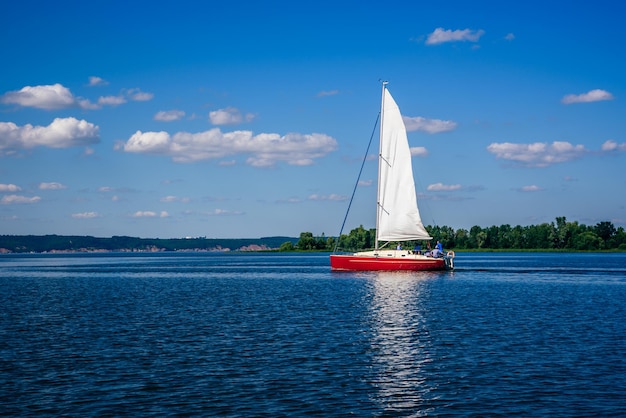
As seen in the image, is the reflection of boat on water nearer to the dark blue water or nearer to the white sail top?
the dark blue water

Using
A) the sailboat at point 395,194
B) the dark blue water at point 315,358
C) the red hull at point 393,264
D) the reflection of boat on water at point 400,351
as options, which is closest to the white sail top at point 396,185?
the sailboat at point 395,194

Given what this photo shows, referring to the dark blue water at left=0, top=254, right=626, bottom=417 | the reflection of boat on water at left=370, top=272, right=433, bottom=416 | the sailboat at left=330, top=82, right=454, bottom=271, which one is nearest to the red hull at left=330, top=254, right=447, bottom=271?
the sailboat at left=330, top=82, right=454, bottom=271

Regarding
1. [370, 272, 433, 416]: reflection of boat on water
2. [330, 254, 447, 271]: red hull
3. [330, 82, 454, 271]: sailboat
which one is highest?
[330, 82, 454, 271]: sailboat

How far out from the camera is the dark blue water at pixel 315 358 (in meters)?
23.0

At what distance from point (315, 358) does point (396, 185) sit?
65275 mm

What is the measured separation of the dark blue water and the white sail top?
3576 centimetres

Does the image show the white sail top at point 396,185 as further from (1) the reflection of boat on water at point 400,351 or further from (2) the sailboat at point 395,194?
(1) the reflection of boat on water at point 400,351

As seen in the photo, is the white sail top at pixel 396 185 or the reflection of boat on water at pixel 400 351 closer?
the reflection of boat on water at pixel 400 351

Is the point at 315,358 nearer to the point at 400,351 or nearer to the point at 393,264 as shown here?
the point at 400,351

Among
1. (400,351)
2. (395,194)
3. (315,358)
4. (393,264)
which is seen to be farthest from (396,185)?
(315,358)

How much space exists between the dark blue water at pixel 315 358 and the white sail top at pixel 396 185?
35757 millimetres

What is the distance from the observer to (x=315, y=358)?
101 feet

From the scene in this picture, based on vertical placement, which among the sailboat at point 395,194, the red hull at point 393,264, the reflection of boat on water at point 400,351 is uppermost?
the sailboat at point 395,194

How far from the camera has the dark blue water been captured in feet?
75.6
